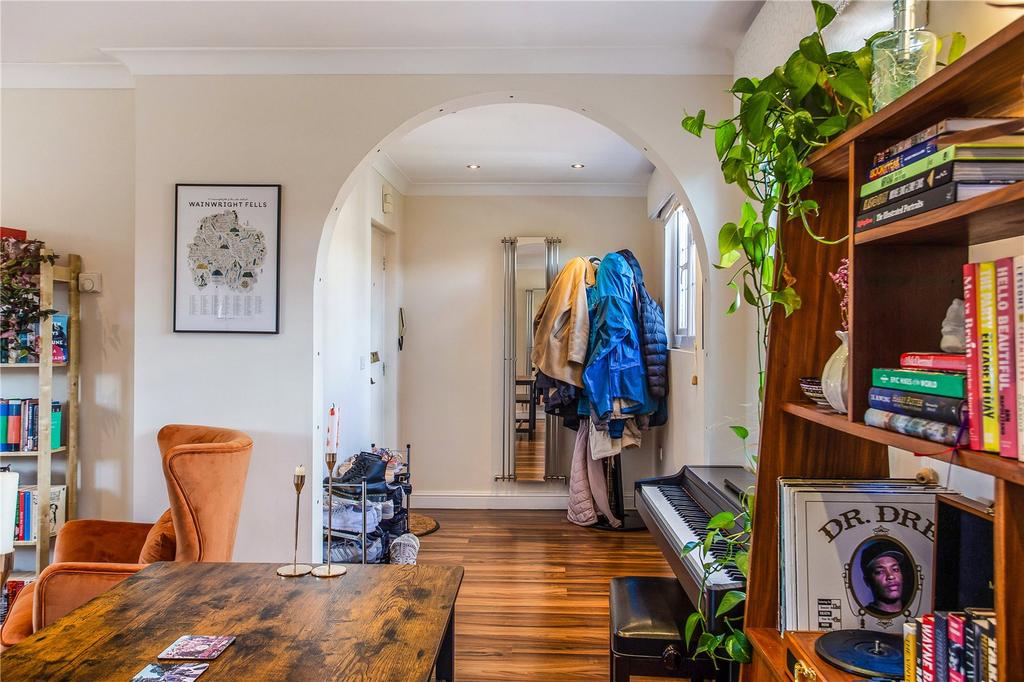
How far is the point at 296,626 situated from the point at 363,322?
3180 millimetres

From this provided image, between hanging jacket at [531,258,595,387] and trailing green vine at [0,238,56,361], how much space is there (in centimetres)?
290

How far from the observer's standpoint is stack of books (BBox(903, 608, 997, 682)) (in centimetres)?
87

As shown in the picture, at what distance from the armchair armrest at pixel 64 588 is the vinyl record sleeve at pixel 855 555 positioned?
181 centimetres

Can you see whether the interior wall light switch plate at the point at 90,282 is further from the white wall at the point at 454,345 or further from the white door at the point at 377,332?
the white wall at the point at 454,345

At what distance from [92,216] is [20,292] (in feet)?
1.60

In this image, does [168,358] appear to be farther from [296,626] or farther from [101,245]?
[296,626]

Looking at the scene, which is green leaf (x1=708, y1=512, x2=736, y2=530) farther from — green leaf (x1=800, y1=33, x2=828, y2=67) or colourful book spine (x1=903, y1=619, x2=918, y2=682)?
green leaf (x1=800, y1=33, x2=828, y2=67)

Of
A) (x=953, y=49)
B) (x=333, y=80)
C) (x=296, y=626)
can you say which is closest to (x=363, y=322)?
(x=333, y=80)

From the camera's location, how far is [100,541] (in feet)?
8.86

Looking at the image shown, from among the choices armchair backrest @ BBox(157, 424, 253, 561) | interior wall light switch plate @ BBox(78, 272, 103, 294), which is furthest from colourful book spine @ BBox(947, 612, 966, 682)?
interior wall light switch plate @ BBox(78, 272, 103, 294)

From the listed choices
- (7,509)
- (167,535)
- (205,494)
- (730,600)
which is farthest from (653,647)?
(7,509)

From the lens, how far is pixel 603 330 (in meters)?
4.74

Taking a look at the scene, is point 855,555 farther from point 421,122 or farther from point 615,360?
point 615,360

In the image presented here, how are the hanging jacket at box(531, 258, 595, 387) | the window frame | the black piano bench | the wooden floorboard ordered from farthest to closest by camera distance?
1. the hanging jacket at box(531, 258, 595, 387)
2. the window frame
3. the wooden floorboard
4. the black piano bench
